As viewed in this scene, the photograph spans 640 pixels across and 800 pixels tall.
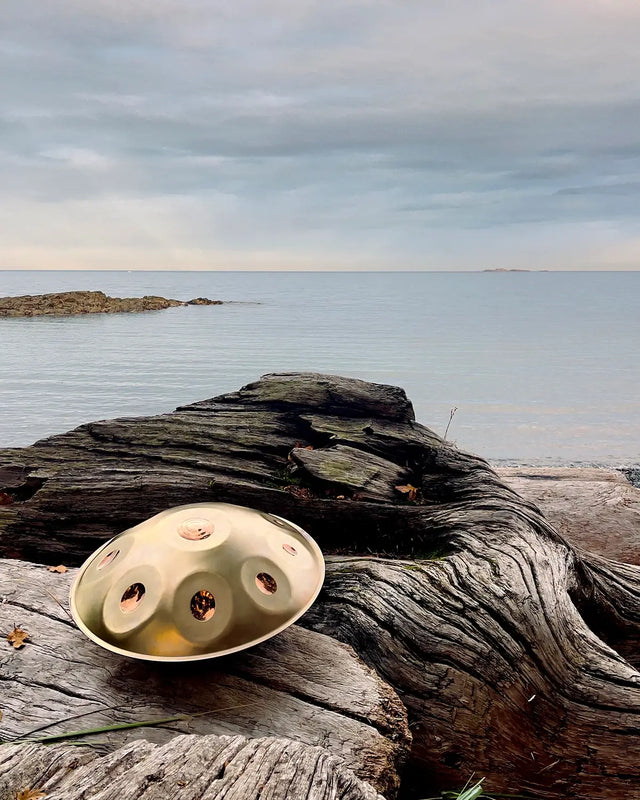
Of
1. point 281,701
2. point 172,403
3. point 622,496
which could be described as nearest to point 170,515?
point 281,701

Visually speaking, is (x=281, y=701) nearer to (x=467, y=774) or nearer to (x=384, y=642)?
(x=384, y=642)

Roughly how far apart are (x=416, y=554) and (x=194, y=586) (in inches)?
100

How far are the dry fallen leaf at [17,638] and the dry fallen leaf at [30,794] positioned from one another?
1.38 meters

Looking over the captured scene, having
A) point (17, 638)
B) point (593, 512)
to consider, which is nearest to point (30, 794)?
point (17, 638)

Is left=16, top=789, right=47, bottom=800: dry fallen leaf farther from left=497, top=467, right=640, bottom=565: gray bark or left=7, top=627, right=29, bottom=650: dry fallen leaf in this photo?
left=497, top=467, right=640, bottom=565: gray bark

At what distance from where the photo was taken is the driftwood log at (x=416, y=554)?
14.5 ft

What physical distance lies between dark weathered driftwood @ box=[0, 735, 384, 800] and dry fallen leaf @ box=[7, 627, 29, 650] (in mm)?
1009

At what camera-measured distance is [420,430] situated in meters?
7.81

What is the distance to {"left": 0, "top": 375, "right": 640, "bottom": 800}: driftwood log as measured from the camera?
14.5 ft

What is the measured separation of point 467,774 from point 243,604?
1957mm

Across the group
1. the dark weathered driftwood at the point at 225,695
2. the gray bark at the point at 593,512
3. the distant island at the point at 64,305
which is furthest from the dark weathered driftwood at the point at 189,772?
the distant island at the point at 64,305

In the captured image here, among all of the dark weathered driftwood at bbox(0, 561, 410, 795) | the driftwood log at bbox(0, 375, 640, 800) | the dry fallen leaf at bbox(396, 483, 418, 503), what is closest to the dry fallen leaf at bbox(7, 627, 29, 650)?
the dark weathered driftwood at bbox(0, 561, 410, 795)

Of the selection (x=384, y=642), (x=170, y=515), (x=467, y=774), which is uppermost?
(x=170, y=515)

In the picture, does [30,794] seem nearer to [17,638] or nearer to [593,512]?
[17,638]
